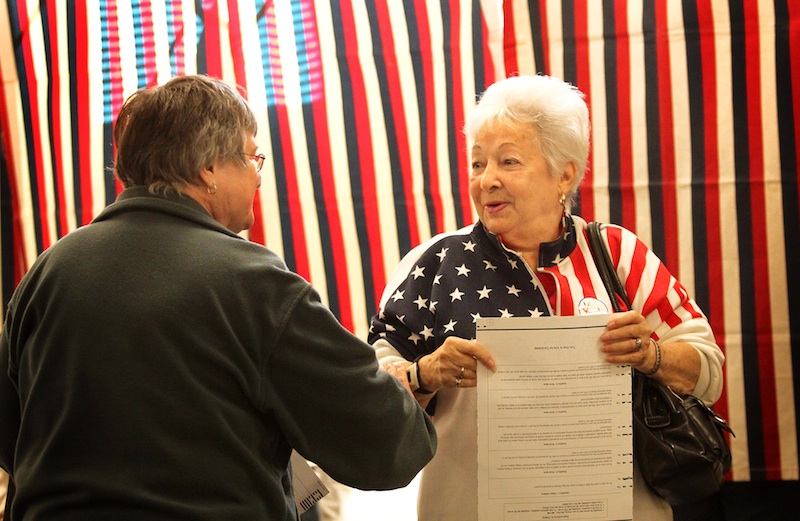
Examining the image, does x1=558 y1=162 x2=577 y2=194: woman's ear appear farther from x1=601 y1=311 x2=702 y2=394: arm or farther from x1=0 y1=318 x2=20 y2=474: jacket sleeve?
x1=0 y1=318 x2=20 y2=474: jacket sleeve

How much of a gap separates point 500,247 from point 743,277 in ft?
4.36

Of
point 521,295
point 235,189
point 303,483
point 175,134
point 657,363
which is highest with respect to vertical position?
point 175,134

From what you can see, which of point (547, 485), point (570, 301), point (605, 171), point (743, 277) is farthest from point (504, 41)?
point (547, 485)

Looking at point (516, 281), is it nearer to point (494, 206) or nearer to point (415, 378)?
point (494, 206)

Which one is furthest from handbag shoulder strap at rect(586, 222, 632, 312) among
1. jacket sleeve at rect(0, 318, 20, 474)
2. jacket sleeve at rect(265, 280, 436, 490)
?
jacket sleeve at rect(0, 318, 20, 474)

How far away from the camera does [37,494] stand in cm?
129

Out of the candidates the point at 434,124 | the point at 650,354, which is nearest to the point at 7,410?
the point at 650,354

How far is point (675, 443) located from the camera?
1753 mm

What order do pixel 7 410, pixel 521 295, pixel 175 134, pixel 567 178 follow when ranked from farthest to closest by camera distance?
pixel 567 178
pixel 521 295
pixel 7 410
pixel 175 134

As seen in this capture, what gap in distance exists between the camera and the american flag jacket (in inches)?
73.6

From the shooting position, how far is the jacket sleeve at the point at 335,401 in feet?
4.31

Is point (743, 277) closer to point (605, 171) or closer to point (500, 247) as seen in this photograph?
point (605, 171)

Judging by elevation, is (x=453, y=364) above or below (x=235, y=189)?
below

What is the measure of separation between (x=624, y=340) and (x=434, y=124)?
1490 mm
